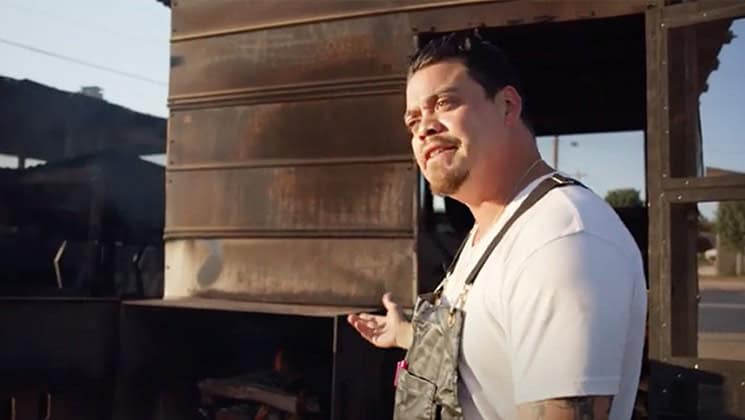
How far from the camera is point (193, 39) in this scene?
4.10 meters

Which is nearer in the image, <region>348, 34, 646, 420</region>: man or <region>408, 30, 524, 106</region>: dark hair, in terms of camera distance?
<region>348, 34, 646, 420</region>: man

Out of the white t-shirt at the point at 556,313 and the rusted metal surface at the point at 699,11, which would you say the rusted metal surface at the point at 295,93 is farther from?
the white t-shirt at the point at 556,313

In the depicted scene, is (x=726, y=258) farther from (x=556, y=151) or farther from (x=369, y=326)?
(x=556, y=151)

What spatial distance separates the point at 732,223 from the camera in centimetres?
273

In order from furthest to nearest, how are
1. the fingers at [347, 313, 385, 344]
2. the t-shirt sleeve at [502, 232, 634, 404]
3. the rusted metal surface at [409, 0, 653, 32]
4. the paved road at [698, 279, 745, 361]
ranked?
1. the rusted metal surface at [409, 0, 653, 32]
2. the paved road at [698, 279, 745, 361]
3. the fingers at [347, 313, 385, 344]
4. the t-shirt sleeve at [502, 232, 634, 404]

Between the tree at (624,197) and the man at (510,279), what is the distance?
4027 millimetres

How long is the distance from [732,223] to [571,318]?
1.94 m

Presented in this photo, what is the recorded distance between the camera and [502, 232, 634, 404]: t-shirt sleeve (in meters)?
1.10

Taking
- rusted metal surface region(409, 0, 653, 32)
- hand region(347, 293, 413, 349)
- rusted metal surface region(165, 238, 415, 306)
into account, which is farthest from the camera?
rusted metal surface region(165, 238, 415, 306)

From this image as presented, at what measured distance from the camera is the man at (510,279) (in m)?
1.12

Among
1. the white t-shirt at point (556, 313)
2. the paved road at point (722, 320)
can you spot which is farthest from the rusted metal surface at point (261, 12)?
the white t-shirt at point (556, 313)

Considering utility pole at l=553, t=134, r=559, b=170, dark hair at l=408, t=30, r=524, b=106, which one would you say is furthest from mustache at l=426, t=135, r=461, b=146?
utility pole at l=553, t=134, r=559, b=170

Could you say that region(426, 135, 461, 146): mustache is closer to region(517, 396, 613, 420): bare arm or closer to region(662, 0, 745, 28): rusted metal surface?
region(517, 396, 613, 420): bare arm

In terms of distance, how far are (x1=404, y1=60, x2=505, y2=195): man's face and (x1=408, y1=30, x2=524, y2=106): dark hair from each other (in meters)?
0.01
